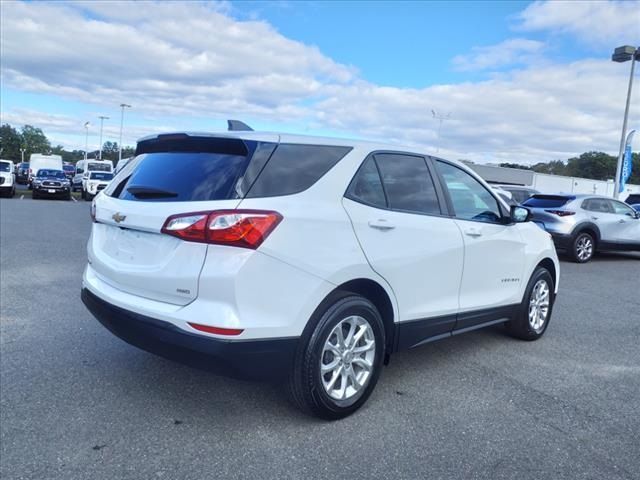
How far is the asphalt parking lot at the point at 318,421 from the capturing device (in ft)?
9.50

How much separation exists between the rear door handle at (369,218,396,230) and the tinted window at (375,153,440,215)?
17 centimetres

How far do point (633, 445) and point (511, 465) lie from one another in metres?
0.88

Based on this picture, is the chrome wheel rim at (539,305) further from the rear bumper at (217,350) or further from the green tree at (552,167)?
the green tree at (552,167)

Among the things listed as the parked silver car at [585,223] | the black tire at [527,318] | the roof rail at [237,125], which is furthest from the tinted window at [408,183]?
the parked silver car at [585,223]

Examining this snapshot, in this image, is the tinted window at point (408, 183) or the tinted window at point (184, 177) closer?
the tinted window at point (184, 177)

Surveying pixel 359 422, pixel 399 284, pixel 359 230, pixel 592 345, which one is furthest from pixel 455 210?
pixel 592 345

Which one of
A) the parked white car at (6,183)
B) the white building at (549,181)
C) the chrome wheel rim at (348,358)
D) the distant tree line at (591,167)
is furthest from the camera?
the distant tree line at (591,167)

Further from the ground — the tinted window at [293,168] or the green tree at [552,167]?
the green tree at [552,167]

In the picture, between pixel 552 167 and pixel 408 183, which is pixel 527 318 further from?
pixel 552 167

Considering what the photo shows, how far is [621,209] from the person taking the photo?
12.7 metres

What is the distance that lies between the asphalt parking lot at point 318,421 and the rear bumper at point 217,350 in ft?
1.52

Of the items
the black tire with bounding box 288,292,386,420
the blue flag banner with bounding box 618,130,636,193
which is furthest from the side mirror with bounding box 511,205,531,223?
the blue flag banner with bounding box 618,130,636,193

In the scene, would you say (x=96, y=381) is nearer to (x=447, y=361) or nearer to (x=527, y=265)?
(x=447, y=361)

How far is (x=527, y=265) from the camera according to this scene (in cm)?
512
